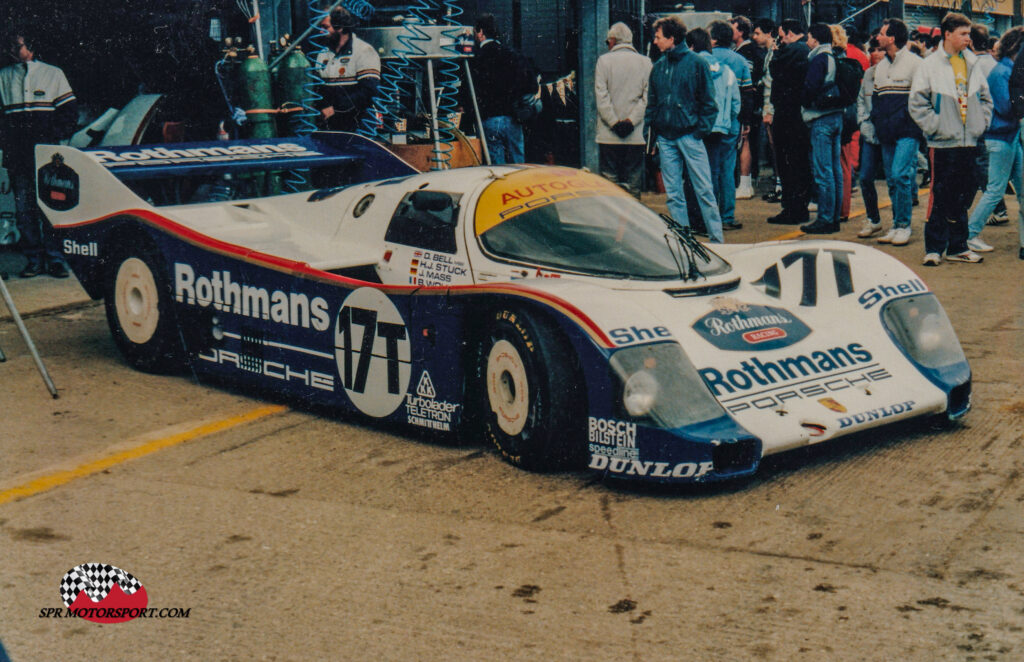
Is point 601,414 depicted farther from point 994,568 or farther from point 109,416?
point 109,416

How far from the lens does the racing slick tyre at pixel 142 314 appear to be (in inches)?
275

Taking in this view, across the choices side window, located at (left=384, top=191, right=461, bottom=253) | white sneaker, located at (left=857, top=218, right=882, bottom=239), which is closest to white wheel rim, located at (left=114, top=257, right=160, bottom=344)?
side window, located at (left=384, top=191, right=461, bottom=253)

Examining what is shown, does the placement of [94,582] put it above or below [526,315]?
below

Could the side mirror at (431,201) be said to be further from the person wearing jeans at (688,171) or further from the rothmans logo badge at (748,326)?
the person wearing jeans at (688,171)

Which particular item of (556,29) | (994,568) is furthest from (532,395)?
(556,29)

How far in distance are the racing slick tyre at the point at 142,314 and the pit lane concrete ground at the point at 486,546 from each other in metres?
0.76

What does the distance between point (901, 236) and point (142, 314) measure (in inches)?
255

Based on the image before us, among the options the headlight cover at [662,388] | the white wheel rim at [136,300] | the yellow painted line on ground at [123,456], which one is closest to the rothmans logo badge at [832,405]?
the headlight cover at [662,388]

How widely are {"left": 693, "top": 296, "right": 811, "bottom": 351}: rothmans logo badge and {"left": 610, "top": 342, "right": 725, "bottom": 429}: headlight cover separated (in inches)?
14.6

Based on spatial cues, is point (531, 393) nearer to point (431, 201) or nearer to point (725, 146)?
point (431, 201)

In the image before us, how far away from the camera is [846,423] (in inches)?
202

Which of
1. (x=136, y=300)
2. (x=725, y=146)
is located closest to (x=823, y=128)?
(x=725, y=146)

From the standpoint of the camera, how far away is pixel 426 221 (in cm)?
621

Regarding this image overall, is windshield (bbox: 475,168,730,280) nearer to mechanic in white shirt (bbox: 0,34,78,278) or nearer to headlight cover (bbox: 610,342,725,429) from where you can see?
headlight cover (bbox: 610,342,725,429)
